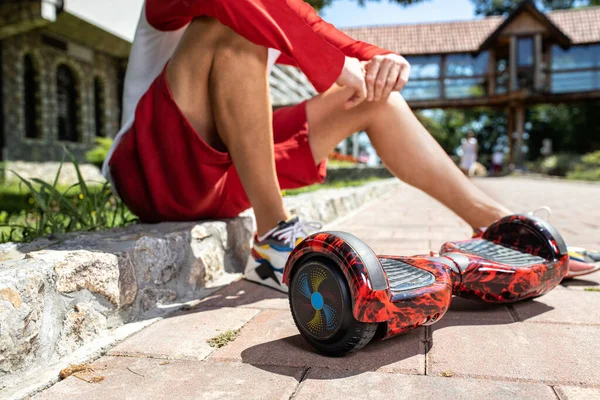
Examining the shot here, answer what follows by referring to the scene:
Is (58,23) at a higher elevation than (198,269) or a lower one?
higher

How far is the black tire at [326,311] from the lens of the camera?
1.13 meters

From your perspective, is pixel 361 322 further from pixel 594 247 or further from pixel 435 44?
pixel 435 44

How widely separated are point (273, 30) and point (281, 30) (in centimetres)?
3

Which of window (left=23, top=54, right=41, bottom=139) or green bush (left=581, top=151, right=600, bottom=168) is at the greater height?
window (left=23, top=54, right=41, bottom=139)

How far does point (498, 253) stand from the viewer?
1583 mm

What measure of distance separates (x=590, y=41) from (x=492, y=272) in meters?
20.8

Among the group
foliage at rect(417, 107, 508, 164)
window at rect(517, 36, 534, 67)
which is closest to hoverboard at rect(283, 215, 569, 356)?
window at rect(517, 36, 534, 67)

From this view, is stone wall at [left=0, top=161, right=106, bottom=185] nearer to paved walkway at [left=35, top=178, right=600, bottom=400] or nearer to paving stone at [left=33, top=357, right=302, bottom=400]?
paved walkway at [left=35, top=178, right=600, bottom=400]

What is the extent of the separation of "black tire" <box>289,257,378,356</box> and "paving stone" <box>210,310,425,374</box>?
0.12ft

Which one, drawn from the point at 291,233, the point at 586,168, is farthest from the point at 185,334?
the point at 586,168

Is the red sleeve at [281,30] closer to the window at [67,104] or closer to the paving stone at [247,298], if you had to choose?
the paving stone at [247,298]

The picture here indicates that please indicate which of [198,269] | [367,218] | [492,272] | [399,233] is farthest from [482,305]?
[367,218]

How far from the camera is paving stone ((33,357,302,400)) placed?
104 centimetres

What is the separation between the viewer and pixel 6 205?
4035 mm
